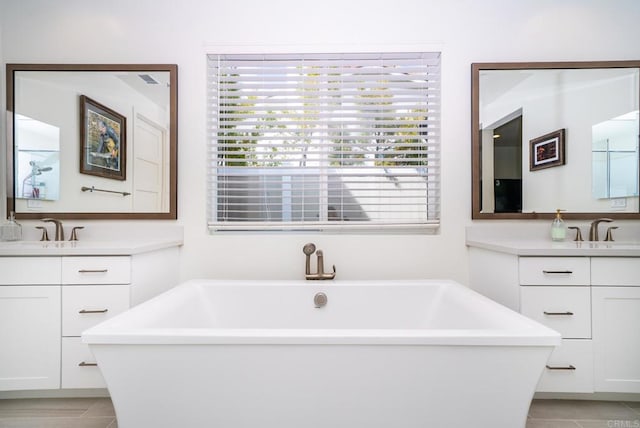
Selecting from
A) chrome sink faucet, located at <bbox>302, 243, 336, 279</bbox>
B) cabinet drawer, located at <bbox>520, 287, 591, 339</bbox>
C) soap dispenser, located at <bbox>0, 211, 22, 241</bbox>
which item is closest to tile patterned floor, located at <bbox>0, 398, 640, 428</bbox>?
cabinet drawer, located at <bbox>520, 287, 591, 339</bbox>

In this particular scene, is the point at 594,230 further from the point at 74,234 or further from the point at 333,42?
the point at 74,234

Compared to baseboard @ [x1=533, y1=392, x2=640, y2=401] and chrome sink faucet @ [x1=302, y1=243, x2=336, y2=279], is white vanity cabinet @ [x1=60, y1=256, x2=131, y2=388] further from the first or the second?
baseboard @ [x1=533, y1=392, x2=640, y2=401]

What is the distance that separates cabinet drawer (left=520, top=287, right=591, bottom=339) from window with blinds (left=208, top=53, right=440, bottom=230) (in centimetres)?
69

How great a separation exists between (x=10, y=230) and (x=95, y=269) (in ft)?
2.88

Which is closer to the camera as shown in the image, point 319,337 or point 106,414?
point 319,337

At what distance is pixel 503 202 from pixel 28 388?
9.24 feet

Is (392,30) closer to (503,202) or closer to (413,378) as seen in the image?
(503,202)

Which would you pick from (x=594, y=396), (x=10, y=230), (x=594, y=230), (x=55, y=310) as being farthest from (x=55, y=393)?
(x=594, y=230)

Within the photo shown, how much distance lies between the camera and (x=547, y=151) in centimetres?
213

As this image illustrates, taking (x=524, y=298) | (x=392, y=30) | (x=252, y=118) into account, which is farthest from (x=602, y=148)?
(x=252, y=118)

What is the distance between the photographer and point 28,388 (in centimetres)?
167
